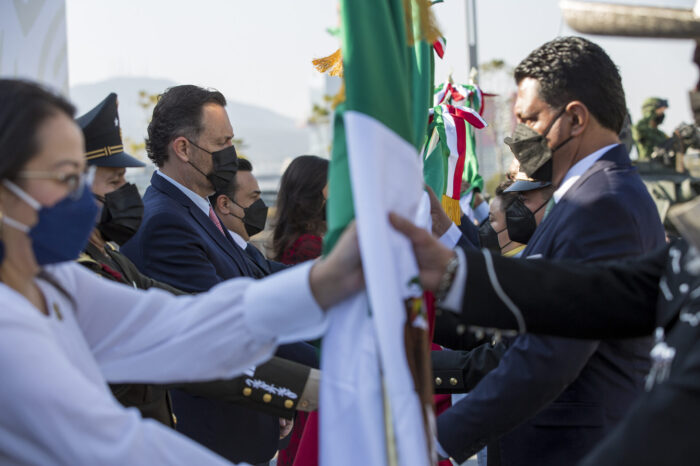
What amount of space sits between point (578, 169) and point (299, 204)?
2.25 meters

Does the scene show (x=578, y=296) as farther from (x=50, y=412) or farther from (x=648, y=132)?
(x=648, y=132)

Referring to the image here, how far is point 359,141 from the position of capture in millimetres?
Result: 1723

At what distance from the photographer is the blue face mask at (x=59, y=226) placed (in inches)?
65.4

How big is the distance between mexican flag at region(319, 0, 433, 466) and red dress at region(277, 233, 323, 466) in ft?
4.21

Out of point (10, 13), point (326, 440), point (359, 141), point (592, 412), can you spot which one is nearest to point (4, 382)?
point (326, 440)

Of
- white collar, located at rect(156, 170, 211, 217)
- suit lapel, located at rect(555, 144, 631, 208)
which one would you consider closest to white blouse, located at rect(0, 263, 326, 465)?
suit lapel, located at rect(555, 144, 631, 208)

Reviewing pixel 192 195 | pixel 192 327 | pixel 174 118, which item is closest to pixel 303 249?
pixel 192 195

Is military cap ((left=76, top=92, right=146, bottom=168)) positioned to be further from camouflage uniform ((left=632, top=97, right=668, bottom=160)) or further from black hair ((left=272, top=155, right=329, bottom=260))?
camouflage uniform ((left=632, top=97, right=668, bottom=160))

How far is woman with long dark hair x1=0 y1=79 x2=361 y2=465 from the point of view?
1.48 m

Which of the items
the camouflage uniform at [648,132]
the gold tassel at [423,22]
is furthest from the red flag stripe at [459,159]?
the camouflage uniform at [648,132]

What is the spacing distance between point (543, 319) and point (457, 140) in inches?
116

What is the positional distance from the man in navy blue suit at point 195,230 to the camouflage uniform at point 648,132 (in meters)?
9.81

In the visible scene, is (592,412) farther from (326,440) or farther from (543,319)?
(326,440)

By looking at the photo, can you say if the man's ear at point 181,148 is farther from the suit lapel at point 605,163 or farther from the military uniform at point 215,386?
the suit lapel at point 605,163
